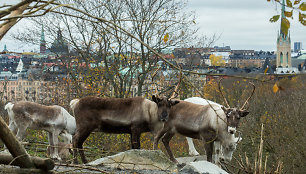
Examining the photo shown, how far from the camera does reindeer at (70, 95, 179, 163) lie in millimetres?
9844

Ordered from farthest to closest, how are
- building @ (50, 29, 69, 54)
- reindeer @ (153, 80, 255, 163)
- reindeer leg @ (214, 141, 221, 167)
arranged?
building @ (50, 29, 69, 54)
reindeer leg @ (214, 141, 221, 167)
reindeer @ (153, 80, 255, 163)

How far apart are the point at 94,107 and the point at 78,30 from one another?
12.6 metres

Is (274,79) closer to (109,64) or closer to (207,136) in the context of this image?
(207,136)

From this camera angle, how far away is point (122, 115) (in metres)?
9.91

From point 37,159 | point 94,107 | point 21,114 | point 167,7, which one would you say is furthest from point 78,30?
point 37,159

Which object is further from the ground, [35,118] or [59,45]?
[59,45]

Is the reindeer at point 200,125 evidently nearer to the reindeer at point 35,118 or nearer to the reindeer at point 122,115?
the reindeer at point 122,115

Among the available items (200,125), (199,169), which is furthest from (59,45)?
(199,169)

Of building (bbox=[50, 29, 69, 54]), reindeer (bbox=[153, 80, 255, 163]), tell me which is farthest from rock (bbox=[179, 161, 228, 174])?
building (bbox=[50, 29, 69, 54])

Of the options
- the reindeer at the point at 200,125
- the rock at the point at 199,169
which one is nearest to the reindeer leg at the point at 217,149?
the reindeer at the point at 200,125

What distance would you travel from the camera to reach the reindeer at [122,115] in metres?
9.84

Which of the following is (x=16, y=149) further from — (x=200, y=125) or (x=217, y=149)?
(x=217, y=149)

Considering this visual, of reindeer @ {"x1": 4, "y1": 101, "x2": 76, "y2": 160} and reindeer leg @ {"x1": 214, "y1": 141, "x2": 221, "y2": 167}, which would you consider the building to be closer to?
reindeer @ {"x1": 4, "y1": 101, "x2": 76, "y2": 160}

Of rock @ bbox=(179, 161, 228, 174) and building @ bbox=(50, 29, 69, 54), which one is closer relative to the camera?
rock @ bbox=(179, 161, 228, 174)
